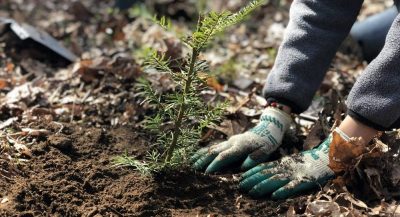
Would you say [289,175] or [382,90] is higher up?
[382,90]

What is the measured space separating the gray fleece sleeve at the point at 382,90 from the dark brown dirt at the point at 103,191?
46 centimetres

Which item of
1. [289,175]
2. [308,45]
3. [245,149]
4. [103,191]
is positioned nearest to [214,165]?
[245,149]

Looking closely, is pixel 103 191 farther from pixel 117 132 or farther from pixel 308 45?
pixel 308 45

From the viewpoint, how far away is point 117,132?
2975 millimetres

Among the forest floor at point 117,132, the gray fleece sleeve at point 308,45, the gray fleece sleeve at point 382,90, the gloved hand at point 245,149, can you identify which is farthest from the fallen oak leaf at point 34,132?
the gray fleece sleeve at point 382,90

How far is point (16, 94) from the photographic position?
3396 millimetres

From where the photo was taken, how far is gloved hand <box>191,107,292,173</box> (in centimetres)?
264

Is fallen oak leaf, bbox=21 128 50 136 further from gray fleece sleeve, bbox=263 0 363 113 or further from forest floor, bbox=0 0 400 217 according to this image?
gray fleece sleeve, bbox=263 0 363 113

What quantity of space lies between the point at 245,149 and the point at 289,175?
266 mm

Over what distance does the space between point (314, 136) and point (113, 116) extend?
111 centimetres

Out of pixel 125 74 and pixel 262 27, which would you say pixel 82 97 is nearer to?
pixel 125 74

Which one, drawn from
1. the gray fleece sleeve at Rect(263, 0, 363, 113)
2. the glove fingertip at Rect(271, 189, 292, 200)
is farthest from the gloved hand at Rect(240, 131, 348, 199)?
the gray fleece sleeve at Rect(263, 0, 363, 113)

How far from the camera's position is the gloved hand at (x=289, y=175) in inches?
97.3

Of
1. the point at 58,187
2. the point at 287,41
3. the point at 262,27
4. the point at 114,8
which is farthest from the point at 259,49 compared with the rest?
the point at 58,187
